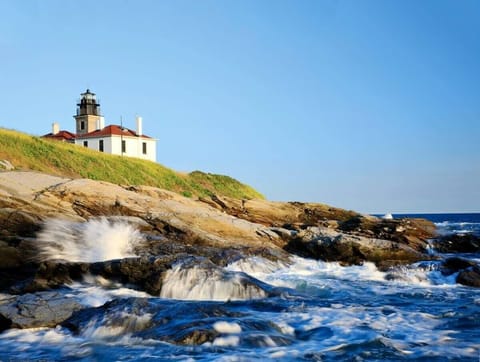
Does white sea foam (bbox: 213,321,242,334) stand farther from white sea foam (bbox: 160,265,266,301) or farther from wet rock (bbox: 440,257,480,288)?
wet rock (bbox: 440,257,480,288)

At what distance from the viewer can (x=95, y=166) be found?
4450 centimetres

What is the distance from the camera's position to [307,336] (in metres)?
9.55

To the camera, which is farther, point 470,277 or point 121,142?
point 121,142

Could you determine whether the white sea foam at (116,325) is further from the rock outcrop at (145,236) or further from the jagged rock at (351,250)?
the jagged rock at (351,250)

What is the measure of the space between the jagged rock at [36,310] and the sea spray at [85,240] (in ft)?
17.5

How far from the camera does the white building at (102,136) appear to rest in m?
59.4

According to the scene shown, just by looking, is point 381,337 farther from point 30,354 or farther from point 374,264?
point 374,264

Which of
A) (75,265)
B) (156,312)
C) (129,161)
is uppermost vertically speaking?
(129,161)

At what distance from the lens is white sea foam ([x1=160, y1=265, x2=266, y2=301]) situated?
1307 cm

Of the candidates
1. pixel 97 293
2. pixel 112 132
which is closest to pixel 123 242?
pixel 97 293

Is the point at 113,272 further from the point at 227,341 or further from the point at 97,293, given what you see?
the point at 227,341

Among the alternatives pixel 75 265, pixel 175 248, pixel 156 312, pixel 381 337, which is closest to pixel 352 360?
pixel 381 337

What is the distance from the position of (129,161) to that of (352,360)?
1773 inches

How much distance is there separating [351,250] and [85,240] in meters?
10.3
